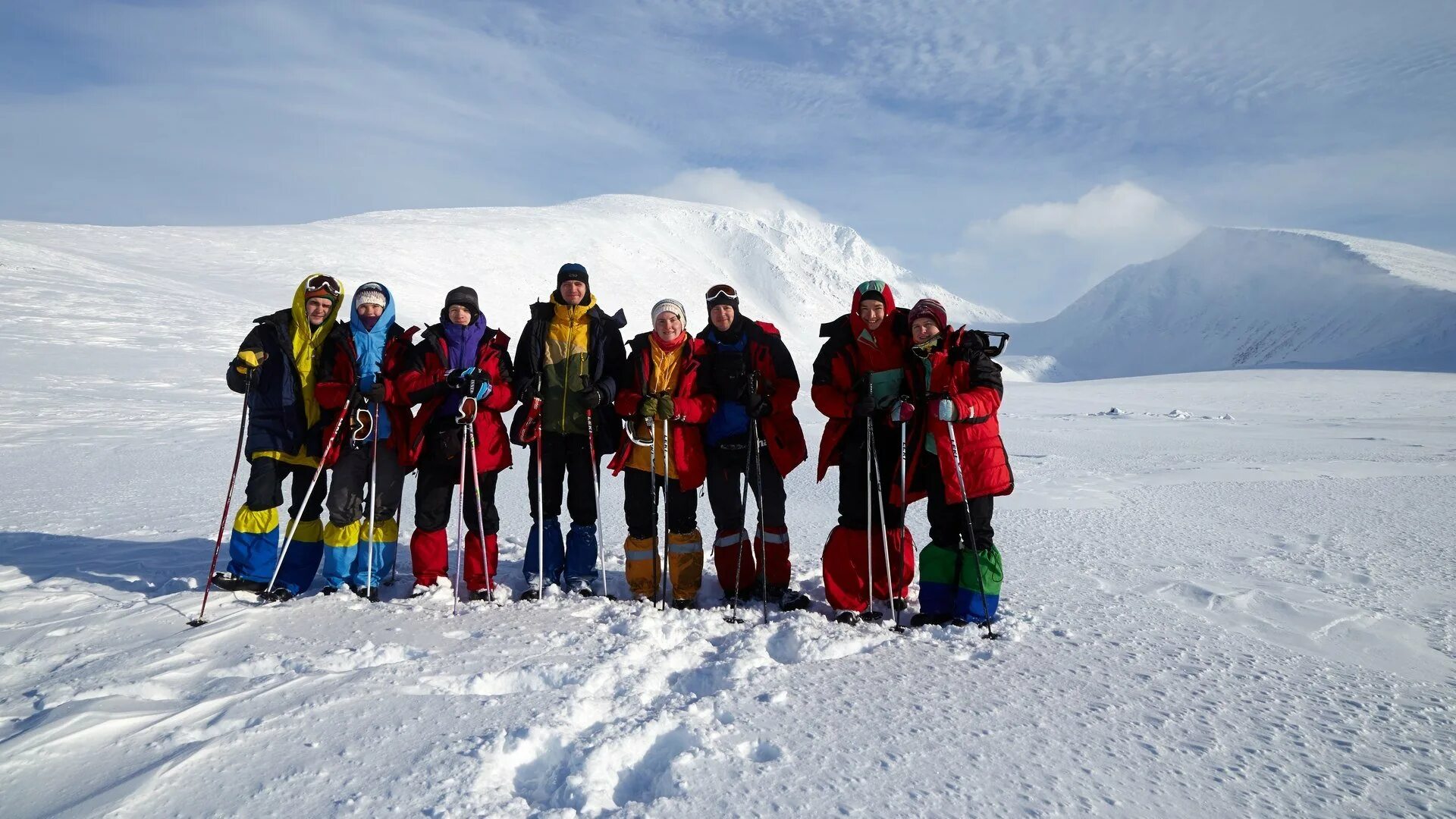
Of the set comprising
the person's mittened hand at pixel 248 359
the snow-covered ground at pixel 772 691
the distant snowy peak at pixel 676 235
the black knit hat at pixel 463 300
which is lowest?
the snow-covered ground at pixel 772 691

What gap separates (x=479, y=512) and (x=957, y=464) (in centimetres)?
272

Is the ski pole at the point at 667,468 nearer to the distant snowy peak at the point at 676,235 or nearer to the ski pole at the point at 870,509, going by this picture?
the ski pole at the point at 870,509

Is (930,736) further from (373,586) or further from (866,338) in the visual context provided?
(373,586)

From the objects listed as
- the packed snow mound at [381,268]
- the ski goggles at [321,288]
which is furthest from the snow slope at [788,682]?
the packed snow mound at [381,268]

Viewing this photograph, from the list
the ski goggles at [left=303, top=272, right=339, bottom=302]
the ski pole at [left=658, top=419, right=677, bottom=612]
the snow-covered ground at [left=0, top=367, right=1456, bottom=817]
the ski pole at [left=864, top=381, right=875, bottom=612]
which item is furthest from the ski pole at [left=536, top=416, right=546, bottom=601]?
the ski pole at [left=864, top=381, right=875, bottom=612]

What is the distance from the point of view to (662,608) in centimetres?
405

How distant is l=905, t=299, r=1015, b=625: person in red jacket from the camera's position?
12.4ft

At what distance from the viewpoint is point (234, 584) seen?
4250mm

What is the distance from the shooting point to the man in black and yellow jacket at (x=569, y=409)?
4469 mm

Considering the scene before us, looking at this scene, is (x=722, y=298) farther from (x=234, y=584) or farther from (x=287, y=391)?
(x=234, y=584)

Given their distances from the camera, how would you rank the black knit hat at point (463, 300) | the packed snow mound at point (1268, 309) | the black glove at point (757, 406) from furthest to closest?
1. the packed snow mound at point (1268, 309)
2. the black knit hat at point (463, 300)
3. the black glove at point (757, 406)

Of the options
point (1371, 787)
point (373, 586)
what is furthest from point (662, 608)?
point (1371, 787)

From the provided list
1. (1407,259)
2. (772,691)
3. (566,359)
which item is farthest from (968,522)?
(1407,259)

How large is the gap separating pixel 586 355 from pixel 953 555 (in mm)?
2449
